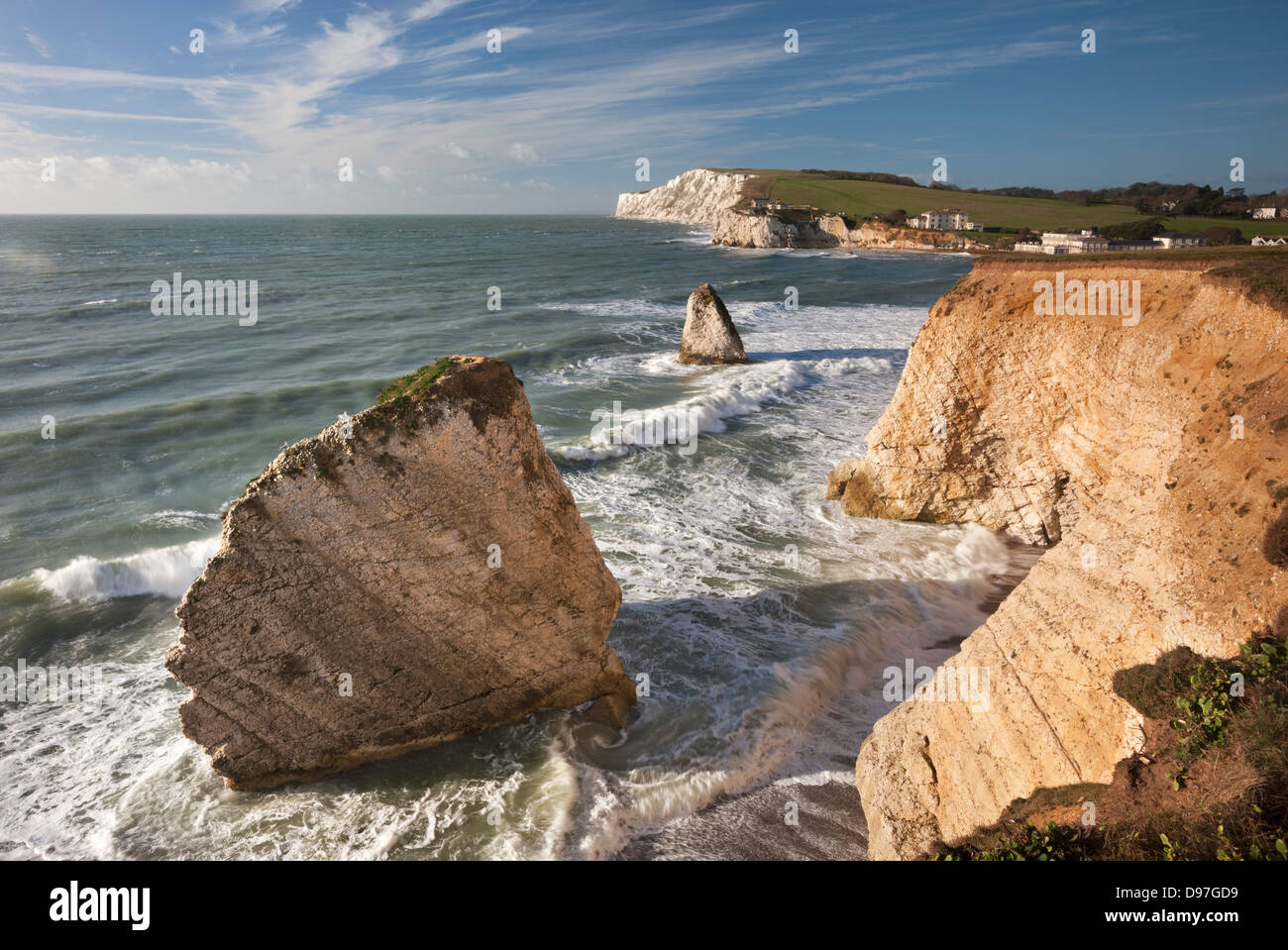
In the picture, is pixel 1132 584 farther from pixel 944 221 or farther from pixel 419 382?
pixel 944 221

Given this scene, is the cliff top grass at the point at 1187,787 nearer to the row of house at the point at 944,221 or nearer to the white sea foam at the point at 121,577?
the white sea foam at the point at 121,577

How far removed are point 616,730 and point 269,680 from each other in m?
4.90

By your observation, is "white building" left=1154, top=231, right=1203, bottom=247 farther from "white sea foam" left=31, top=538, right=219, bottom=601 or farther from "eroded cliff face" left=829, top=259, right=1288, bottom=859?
"white sea foam" left=31, top=538, right=219, bottom=601

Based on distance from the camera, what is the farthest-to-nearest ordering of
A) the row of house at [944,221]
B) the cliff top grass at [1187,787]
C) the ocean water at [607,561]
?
the row of house at [944,221], the ocean water at [607,561], the cliff top grass at [1187,787]

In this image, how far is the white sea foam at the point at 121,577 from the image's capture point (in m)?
14.7

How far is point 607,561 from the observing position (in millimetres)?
15656

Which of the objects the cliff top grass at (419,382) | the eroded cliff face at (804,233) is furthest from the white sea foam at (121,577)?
the eroded cliff face at (804,233)

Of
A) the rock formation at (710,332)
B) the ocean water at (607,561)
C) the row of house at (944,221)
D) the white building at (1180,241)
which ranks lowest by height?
the ocean water at (607,561)

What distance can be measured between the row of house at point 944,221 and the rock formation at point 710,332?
8036cm

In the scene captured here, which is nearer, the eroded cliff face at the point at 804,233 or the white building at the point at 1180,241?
the white building at the point at 1180,241

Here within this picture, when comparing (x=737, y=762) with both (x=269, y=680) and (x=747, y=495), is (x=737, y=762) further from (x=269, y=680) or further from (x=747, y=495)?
(x=747, y=495)

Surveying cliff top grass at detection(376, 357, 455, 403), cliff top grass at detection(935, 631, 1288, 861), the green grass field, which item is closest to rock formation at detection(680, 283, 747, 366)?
cliff top grass at detection(376, 357, 455, 403)
